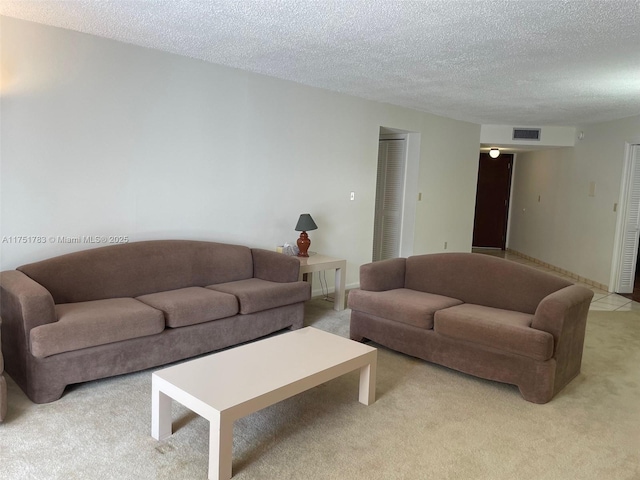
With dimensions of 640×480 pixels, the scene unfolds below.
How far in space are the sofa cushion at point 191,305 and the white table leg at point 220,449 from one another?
136cm

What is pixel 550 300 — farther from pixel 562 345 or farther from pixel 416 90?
pixel 416 90

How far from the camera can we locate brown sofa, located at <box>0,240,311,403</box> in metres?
2.83

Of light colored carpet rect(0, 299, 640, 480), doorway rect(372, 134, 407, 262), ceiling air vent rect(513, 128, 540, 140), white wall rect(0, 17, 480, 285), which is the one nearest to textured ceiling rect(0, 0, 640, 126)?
white wall rect(0, 17, 480, 285)

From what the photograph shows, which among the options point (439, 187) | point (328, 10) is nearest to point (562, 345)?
point (328, 10)

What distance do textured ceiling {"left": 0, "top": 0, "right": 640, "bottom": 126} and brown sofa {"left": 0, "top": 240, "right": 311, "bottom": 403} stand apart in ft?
5.30

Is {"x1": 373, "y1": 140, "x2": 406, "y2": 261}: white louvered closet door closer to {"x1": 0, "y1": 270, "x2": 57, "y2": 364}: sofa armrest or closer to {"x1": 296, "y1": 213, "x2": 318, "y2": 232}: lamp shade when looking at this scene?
{"x1": 296, "y1": 213, "x2": 318, "y2": 232}: lamp shade

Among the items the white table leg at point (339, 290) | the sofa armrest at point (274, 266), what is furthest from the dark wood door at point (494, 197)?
the sofa armrest at point (274, 266)

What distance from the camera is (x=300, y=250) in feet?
16.5

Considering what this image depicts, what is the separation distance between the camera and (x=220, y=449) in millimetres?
2121

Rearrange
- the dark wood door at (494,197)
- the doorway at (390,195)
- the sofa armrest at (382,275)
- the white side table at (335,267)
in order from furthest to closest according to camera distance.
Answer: the dark wood door at (494,197)
the doorway at (390,195)
the white side table at (335,267)
the sofa armrest at (382,275)

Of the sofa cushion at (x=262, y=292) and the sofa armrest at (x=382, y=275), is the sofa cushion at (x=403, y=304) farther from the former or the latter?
the sofa cushion at (x=262, y=292)

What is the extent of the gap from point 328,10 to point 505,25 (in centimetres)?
112

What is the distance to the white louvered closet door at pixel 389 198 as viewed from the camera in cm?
707

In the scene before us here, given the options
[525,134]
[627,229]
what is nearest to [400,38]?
[627,229]
